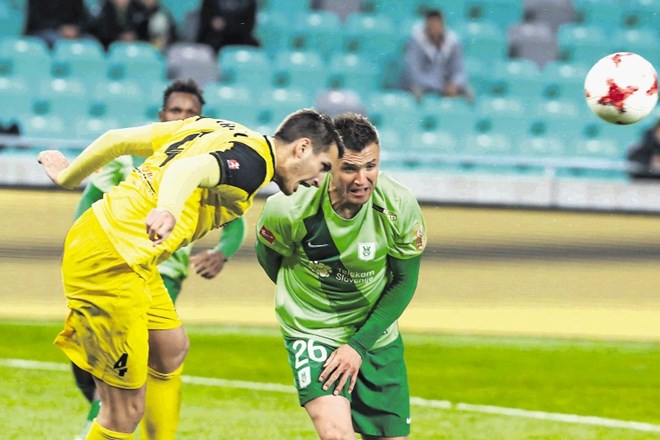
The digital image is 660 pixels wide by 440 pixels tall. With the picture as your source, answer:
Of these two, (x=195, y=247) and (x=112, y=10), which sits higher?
(x=112, y=10)

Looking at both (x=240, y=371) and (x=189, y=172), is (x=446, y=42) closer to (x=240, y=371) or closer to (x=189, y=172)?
(x=240, y=371)

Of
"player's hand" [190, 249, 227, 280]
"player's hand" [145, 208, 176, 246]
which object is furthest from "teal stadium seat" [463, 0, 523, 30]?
"player's hand" [145, 208, 176, 246]

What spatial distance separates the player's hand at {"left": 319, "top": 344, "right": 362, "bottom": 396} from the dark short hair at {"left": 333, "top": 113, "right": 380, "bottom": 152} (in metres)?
0.90

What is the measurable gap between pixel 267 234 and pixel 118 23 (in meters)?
8.76

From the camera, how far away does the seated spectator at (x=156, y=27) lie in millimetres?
13586

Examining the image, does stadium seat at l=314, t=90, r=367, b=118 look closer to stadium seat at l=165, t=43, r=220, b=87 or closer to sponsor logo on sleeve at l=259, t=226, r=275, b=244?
stadium seat at l=165, t=43, r=220, b=87

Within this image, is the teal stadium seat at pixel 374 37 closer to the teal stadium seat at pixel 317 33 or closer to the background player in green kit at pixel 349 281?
the teal stadium seat at pixel 317 33

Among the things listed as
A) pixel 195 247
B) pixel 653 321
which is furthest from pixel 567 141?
pixel 195 247

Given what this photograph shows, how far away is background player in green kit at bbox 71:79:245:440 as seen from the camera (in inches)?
269

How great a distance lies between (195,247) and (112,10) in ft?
12.6

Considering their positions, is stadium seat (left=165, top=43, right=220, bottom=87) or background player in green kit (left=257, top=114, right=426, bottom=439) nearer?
background player in green kit (left=257, top=114, right=426, bottom=439)

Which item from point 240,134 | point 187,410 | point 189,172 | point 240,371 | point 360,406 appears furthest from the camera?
point 240,371

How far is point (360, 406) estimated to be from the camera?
5582mm

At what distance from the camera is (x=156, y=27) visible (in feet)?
44.6
